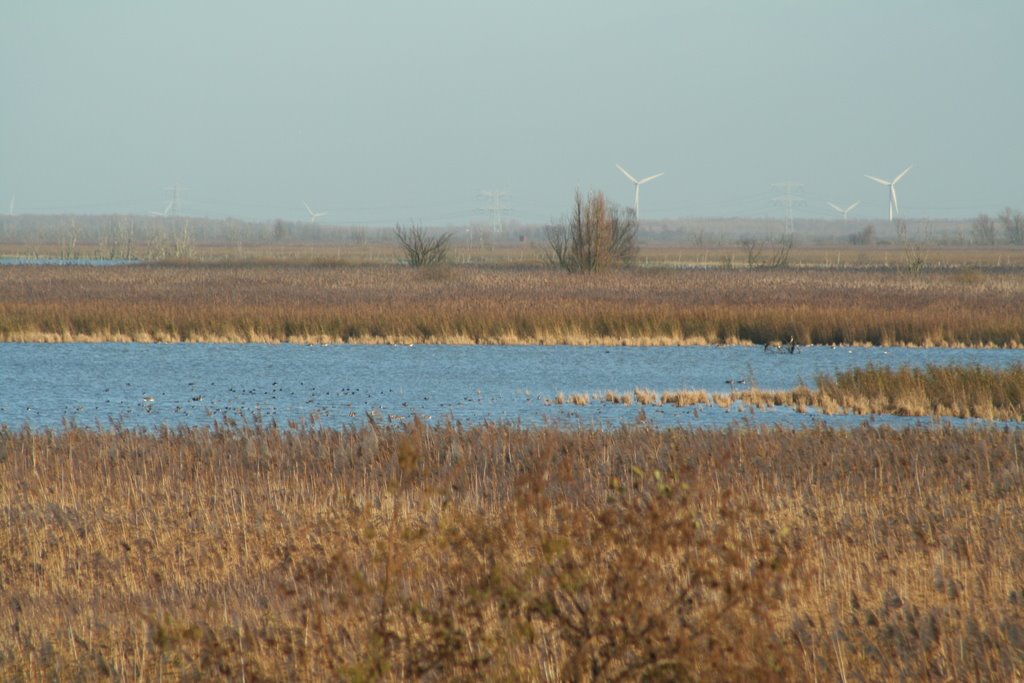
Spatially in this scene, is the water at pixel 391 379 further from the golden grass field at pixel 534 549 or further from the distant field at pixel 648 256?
the distant field at pixel 648 256

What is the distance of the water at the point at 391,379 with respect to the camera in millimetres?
18719

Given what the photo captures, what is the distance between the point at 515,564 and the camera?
22.1 feet

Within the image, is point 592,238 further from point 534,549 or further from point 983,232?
point 983,232

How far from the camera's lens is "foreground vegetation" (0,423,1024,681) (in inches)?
213

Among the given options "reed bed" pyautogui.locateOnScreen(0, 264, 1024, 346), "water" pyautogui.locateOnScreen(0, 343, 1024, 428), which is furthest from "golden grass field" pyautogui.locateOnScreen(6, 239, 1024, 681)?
"reed bed" pyautogui.locateOnScreen(0, 264, 1024, 346)

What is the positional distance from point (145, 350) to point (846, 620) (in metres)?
26.2

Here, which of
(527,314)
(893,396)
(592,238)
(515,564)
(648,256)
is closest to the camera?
(515,564)

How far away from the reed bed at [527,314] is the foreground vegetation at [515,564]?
18.7 meters

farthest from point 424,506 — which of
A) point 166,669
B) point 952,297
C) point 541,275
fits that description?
point 541,275

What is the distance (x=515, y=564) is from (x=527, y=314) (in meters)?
26.7

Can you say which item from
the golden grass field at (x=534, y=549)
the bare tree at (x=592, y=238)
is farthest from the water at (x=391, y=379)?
the bare tree at (x=592, y=238)

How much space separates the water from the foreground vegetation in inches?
153

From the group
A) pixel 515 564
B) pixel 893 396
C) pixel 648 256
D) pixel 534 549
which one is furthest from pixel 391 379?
pixel 648 256

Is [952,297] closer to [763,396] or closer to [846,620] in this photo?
[763,396]
